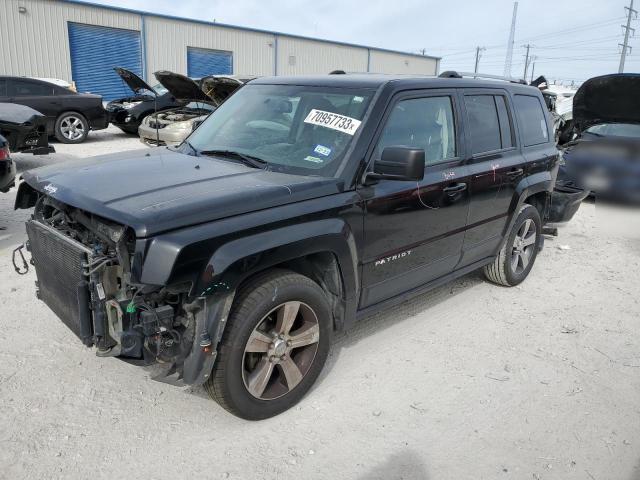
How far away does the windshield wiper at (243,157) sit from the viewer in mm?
3344

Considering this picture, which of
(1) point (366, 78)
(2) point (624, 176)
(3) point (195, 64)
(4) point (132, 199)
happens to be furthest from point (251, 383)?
(3) point (195, 64)

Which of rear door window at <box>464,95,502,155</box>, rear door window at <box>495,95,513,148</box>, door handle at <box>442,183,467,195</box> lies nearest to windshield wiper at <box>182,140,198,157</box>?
door handle at <box>442,183,467,195</box>

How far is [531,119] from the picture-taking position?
507 centimetres

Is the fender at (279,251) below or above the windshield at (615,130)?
below

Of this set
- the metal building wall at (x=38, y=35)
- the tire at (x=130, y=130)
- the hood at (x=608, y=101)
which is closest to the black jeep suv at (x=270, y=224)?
the hood at (x=608, y=101)

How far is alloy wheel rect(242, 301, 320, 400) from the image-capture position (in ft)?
9.48

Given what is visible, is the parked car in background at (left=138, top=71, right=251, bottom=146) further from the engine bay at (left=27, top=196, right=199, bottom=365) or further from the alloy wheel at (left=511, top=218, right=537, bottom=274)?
the engine bay at (left=27, top=196, right=199, bottom=365)

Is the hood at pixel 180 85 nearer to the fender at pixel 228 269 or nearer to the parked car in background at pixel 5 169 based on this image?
the parked car in background at pixel 5 169

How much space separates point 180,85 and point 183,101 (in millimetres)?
285

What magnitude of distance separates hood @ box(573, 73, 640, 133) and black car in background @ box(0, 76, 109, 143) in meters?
10.7

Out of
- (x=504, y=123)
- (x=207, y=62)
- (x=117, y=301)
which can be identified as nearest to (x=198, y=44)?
(x=207, y=62)

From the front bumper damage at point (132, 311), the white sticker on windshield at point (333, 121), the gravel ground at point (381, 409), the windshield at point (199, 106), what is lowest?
the gravel ground at point (381, 409)

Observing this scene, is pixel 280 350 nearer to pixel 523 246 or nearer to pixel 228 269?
pixel 228 269

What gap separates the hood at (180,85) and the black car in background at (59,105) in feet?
12.1
